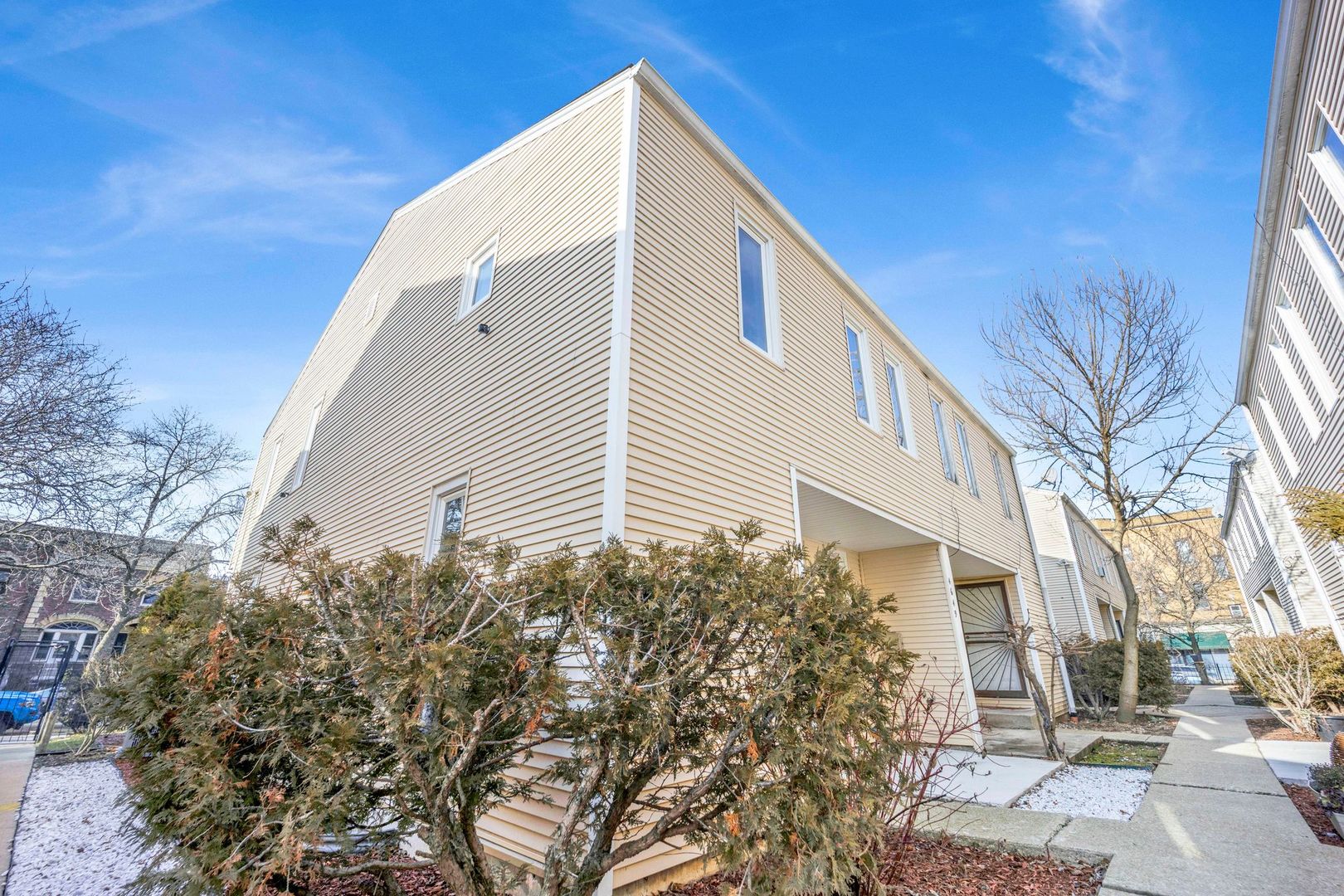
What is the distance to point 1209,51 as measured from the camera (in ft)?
25.9

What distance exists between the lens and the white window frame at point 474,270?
7.12 m

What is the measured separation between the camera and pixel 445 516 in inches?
247

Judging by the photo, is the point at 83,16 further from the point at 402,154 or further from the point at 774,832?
the point at 774,832

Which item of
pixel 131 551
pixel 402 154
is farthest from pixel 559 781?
pixel 131 551

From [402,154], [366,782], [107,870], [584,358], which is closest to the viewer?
[366,782]

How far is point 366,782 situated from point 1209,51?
1286cm

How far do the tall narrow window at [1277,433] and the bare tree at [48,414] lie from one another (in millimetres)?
21096

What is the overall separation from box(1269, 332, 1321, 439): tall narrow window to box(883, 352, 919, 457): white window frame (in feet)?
19.8

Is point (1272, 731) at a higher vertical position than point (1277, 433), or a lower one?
lower

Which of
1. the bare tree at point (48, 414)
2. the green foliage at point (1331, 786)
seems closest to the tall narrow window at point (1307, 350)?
the green foliage at point (1331, 786)

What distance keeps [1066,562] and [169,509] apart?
27.0 metres

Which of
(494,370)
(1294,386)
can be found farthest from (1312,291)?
(494,370)

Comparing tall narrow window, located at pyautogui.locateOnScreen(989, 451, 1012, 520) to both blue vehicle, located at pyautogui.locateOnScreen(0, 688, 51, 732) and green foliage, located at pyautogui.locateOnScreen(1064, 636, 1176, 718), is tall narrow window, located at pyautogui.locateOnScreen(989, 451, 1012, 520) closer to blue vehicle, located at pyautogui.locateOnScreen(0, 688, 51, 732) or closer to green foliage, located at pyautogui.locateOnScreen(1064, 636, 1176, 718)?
green foliage, located at pyautogui.locateOnScreen(1064, 636, 1176, 718)

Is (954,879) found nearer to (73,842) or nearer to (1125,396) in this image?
(73,842)
